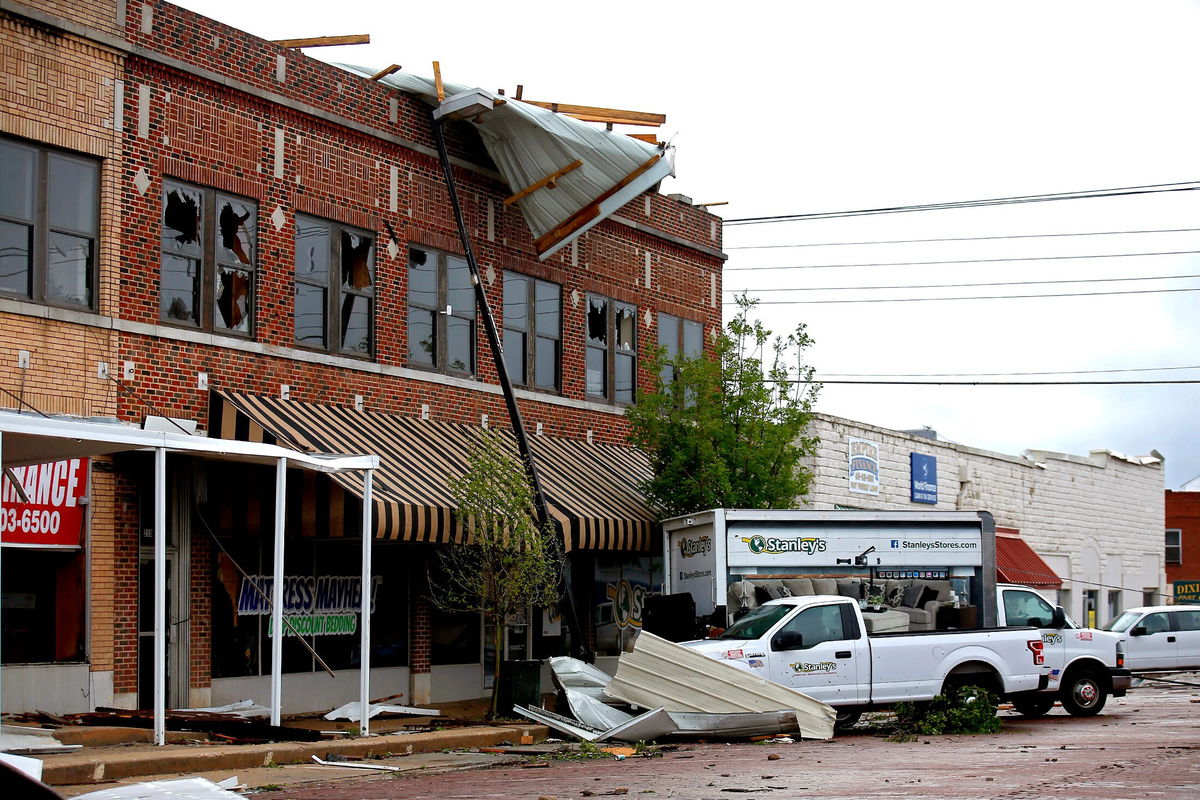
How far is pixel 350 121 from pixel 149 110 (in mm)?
3530

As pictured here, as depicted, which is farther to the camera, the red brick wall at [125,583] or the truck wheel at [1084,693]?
the truck wheel at [1084,693]

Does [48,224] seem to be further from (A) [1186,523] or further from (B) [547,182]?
(A) [1186,523]

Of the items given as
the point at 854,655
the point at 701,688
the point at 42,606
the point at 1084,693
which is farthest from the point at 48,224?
the point at 1084,693

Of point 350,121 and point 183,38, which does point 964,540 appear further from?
point 183,38

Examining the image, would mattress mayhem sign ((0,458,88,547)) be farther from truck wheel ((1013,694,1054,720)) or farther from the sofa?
truck wheel ((1013,694,1054,720))

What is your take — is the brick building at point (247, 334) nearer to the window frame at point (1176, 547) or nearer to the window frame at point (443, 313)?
the window frame at point (443, 313)

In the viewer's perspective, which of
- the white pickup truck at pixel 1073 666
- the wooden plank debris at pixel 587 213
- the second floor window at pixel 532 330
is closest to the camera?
the white pickup truck at pixel 1073 666

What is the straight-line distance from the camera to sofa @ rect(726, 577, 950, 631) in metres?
19.7

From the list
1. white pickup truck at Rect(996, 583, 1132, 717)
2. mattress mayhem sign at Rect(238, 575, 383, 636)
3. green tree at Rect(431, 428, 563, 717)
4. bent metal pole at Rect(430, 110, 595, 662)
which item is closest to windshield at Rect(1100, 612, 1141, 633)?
white pickup truck at Rect(996, 583, 1132, 717)

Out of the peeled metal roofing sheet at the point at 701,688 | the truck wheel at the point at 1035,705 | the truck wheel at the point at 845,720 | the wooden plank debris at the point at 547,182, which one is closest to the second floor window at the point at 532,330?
the wooden plank debris at the point at 547,182

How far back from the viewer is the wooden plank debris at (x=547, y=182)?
869 inches

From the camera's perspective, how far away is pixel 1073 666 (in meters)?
19.8

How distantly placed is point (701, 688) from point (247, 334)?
7.72m

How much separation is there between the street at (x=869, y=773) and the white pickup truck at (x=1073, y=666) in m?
2.06
